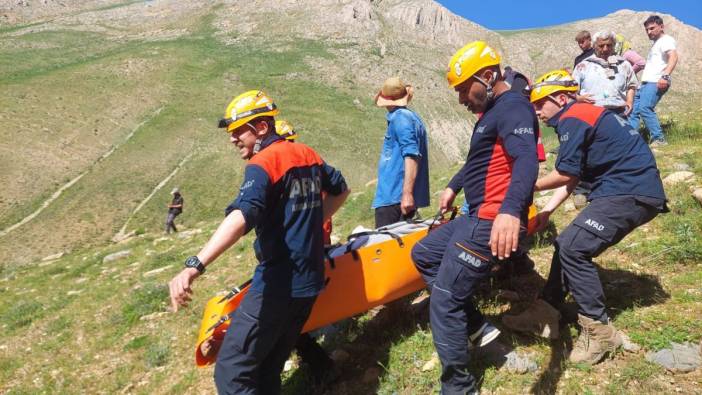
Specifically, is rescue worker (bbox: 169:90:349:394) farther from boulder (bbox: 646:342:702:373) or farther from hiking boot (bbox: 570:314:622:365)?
boulder (bbox: 646:342:702:373)

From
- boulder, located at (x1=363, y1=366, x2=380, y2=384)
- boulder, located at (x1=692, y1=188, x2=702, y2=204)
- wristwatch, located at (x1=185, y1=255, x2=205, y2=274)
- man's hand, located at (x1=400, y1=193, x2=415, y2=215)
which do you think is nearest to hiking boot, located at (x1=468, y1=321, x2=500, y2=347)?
boulder, located at (x1=363, y1=366, x2=380, y2=384)

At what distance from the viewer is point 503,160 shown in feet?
12.4

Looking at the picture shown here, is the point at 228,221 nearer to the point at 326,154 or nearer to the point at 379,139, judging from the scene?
the point at 326,154

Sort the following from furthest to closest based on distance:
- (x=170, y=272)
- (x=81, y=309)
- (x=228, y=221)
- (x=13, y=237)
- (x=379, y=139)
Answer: (x=379, y=139)
(x=13, y=237)
(x=170, y=272)
(x=81, y=309)
(x=228, y=221)

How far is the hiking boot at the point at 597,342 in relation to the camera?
401 cm

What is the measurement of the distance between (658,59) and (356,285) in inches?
353

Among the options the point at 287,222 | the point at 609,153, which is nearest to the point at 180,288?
the point at 287,222

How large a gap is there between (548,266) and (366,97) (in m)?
74.4

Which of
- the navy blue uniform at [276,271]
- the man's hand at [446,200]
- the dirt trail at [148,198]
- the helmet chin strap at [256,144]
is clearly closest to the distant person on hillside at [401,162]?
the man's hand at [446,200]

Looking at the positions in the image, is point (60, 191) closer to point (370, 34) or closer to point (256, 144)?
point (256, 144)

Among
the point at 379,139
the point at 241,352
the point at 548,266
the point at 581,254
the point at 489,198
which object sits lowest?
the point at 379,139

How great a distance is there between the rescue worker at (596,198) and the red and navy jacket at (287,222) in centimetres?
220

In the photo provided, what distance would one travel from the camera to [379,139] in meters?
61.7

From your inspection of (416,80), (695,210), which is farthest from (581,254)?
(416,80)
